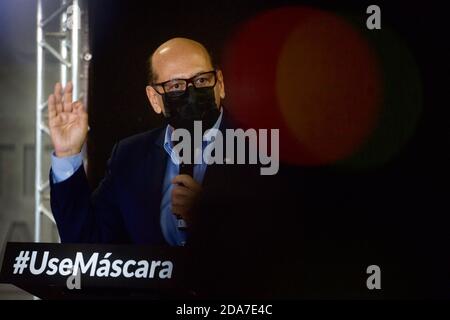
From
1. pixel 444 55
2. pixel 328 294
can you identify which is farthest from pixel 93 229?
pixel 444 55

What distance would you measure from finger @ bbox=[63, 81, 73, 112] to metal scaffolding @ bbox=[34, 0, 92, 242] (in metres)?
0.02

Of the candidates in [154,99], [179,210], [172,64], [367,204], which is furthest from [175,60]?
[367,204]

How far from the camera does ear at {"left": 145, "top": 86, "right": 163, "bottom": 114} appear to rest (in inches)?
130

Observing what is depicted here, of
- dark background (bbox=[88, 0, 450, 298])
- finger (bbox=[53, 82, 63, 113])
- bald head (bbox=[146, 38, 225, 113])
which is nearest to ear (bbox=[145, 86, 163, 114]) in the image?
bald head (bbox=[146, 38, 225, 113])

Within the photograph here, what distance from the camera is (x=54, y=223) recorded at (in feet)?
11.2

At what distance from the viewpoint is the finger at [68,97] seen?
11.0 ft

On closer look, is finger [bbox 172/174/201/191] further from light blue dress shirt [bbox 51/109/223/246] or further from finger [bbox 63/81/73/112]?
finger [bbox 63/81/73/112]

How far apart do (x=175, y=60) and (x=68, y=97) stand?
461 mm

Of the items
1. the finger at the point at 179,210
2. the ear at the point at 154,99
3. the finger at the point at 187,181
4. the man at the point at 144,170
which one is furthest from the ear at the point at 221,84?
the finger at the point at 179,210

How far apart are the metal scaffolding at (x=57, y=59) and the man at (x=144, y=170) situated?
0.04 m

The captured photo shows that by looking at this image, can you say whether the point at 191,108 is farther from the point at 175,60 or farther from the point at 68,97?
the point at 68,97

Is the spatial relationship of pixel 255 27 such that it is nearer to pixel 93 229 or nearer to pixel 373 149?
pixel 373 149

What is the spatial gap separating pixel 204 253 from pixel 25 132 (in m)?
0.89

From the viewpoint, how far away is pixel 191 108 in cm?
330
